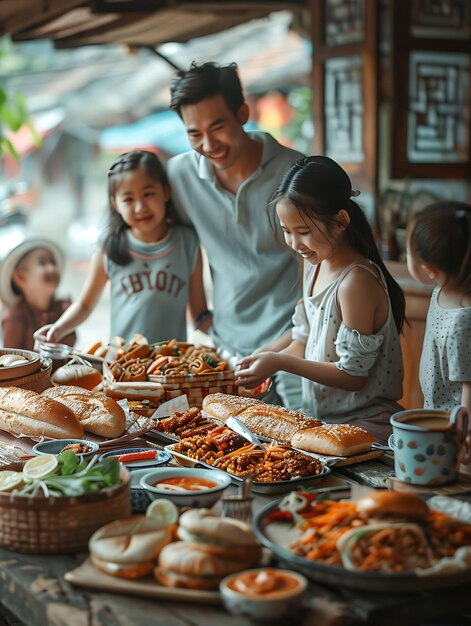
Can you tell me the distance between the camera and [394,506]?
161 cm

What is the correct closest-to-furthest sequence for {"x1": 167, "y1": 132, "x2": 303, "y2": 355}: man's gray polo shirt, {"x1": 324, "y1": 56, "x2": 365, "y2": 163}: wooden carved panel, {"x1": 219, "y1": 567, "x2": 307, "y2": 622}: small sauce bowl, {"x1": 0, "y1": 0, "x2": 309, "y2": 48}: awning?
{"x1": 219, "y1": 567, "x2": 307, "y2": 622}: small sauce bowl
{"x1": 167, "y1": 132, "x2": 303, "y2": 355}: man's gray polo shirt
{"x1": 0, "y1": 0, "x2": 309, "y2": 48}: awning
{"x1": 324, "y1": 56, "x2": 365, "y2": 163}: wooden carved panel

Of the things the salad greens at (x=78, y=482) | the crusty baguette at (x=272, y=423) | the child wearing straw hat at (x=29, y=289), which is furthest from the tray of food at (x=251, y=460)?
the child wearing straw hat at (x=29, y=289)

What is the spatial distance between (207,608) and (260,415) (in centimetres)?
105

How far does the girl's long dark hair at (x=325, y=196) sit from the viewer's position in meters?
2.74

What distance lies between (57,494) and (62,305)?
10.2 ft

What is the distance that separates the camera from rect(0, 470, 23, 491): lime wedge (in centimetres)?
180

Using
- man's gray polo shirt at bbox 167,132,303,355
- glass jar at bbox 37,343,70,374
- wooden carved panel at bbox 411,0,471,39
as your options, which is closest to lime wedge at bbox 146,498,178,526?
glass jar at bbox 37,343,70,374

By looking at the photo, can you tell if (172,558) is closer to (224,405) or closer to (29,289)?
(224,405)

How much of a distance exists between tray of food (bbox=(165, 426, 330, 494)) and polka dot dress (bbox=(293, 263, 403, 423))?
0.59 meters

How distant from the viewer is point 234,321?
371cm

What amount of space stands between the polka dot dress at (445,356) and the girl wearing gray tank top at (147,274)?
1301 millimetres

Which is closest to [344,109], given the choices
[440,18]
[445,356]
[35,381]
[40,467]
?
[440,18]

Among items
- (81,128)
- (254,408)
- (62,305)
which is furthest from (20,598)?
(81,128)

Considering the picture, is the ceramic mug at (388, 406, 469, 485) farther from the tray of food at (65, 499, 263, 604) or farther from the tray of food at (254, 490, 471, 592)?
the tray of food at (65, 499, 263, 604)
